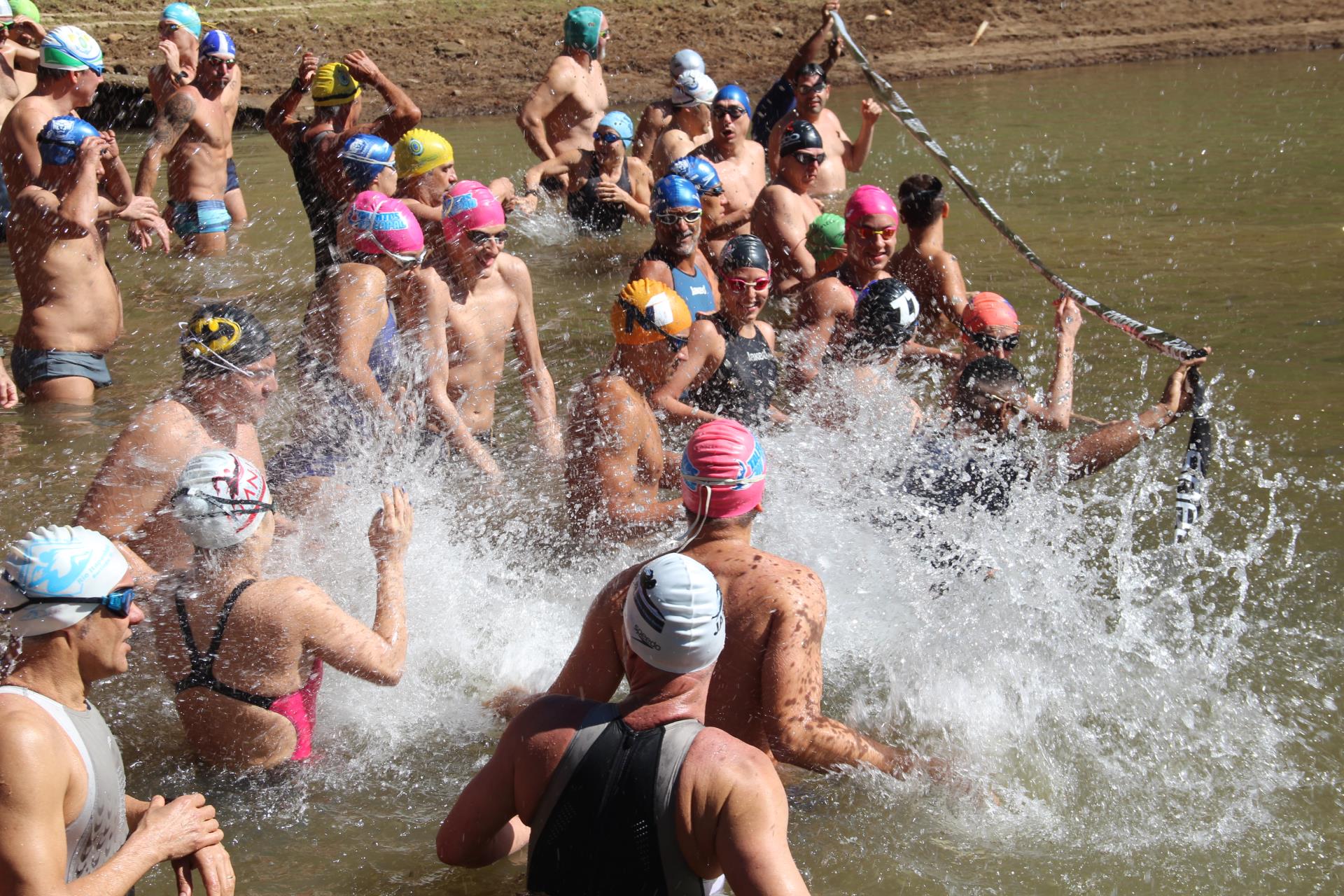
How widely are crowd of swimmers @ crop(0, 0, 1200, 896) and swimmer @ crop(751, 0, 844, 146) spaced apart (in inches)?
→ 4.1

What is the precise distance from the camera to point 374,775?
13.7 ft

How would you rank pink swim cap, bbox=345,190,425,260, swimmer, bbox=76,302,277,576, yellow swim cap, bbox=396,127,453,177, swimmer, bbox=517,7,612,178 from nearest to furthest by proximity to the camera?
1. swimmer, bbox=76,302,277,576
2. pink swim cap, bbox=345,190,425,260
3. yellow swim cap, bbox=396,127,453,177
4. swimmer, bbox=517,7,612,178

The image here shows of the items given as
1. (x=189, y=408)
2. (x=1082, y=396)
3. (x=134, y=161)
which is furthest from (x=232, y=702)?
(x=134, y=161)

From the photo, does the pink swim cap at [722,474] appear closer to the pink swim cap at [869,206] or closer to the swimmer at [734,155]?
the pink swim cap at [869,206]

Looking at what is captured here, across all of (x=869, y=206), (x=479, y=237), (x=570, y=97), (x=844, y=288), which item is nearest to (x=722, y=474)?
(x=479, y=237)

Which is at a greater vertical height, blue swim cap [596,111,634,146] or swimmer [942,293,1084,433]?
swimmer [942,293,1084,433]

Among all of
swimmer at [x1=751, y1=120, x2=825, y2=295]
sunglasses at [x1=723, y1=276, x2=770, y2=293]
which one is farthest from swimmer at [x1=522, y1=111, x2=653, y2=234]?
sunglasses at [x1=723, y1=276, x2=770, y2=293]

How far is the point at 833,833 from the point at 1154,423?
218 centimetres

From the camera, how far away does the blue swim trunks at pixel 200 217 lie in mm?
9336

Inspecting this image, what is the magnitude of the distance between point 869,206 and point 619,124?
12.3 ft

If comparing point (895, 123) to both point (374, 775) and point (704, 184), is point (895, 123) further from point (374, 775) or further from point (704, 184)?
point (374, 775)

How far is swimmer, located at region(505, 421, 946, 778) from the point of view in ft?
10.8

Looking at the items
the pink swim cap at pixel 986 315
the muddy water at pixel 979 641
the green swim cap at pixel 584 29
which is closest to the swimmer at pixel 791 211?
the muddy water at pixel 979 641

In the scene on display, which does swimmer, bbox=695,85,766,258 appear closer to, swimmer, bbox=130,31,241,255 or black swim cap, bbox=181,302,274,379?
swimmer, bbox=130,31,241,255
